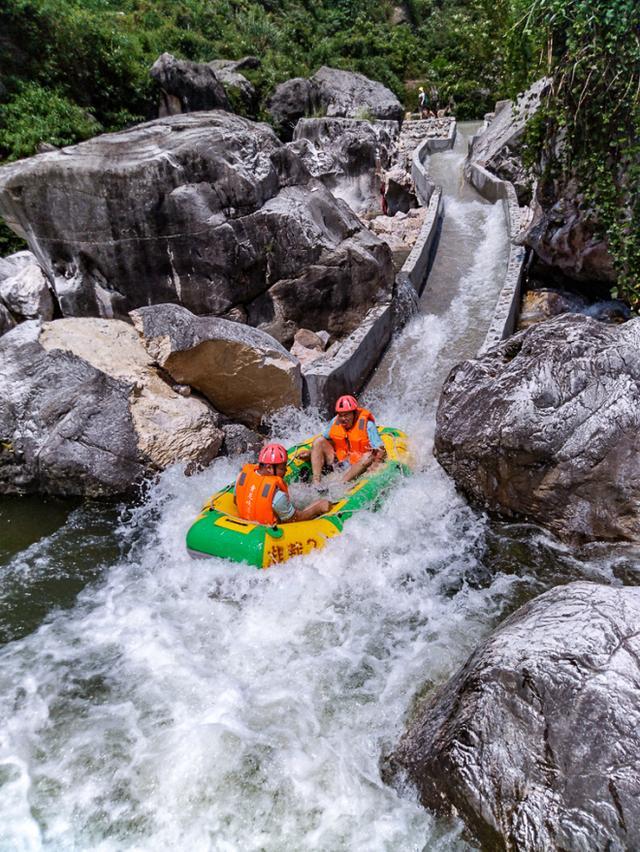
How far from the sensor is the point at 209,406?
860cm

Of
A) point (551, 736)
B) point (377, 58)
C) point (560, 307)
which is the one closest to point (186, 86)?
point (560, 307)

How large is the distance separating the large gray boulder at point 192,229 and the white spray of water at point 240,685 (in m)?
4.19

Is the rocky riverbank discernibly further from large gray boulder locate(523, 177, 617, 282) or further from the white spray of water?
large gray boulder locate(523, 177, 617, 282)

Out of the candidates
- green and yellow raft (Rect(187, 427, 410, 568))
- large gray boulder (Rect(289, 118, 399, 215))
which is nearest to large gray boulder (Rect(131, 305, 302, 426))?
green and yellow raft (Rect(187, 427, 410, 568))

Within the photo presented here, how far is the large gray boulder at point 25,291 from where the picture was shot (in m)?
9.66

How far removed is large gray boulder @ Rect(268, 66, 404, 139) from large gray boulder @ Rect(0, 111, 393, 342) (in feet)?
53.5

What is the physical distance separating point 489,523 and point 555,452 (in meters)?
1.19

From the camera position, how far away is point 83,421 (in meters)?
7.51

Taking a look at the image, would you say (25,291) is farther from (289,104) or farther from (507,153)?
(289,104)

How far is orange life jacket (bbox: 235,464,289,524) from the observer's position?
6.16m

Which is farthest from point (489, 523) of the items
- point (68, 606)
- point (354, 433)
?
point (68, 606)

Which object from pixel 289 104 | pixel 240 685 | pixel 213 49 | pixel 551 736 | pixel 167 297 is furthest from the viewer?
pixel 213 49

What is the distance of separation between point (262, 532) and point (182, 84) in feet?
63.2

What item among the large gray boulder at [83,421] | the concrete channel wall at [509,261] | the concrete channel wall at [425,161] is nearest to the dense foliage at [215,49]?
the concrete channel wall at [425,161]
